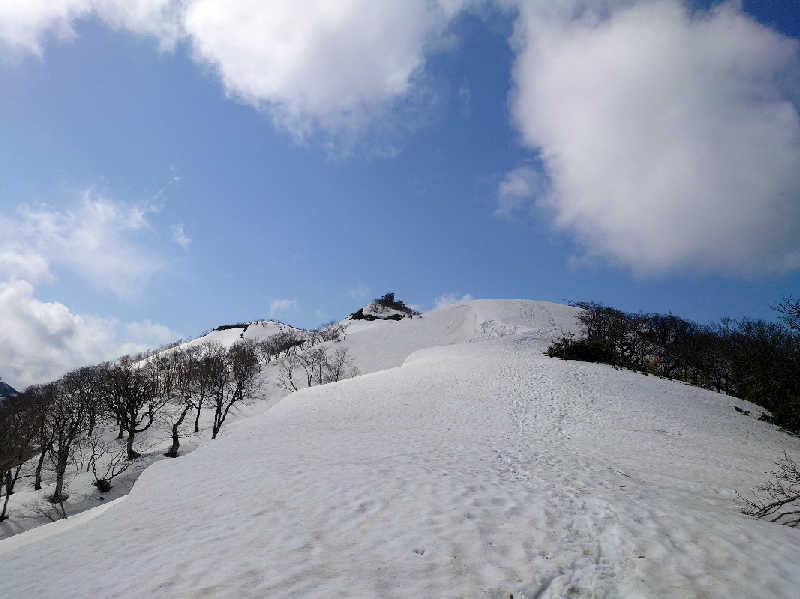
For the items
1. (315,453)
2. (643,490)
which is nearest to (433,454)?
(315,453)

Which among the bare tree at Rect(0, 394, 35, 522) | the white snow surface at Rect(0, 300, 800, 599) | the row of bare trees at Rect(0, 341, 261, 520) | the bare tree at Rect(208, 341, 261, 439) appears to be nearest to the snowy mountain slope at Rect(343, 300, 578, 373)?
the bare tree at Rect(208, 341, 261, 439)

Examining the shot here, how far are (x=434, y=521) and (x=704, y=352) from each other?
61.4 meters

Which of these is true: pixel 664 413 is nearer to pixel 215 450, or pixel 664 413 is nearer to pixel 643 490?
pixel 643 490

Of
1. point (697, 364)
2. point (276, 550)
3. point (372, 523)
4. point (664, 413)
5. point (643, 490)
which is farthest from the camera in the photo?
point (697, 364)

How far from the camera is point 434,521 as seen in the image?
21.6 ft

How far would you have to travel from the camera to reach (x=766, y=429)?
66.9 ft

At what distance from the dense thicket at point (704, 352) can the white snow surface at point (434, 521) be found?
11.0m

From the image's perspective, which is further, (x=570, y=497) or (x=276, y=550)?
(x=570, y=497)

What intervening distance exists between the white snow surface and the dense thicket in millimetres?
10977

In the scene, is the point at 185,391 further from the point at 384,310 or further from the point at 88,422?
the point at 384,310

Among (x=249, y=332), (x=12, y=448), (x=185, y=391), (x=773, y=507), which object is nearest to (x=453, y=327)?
(x=185, y=391)

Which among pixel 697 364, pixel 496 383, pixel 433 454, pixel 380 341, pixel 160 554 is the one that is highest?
pixel 380 341

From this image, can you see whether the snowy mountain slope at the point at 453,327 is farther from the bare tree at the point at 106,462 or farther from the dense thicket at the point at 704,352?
the bare tree at the point at 106,462

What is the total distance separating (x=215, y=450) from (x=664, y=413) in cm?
2152
